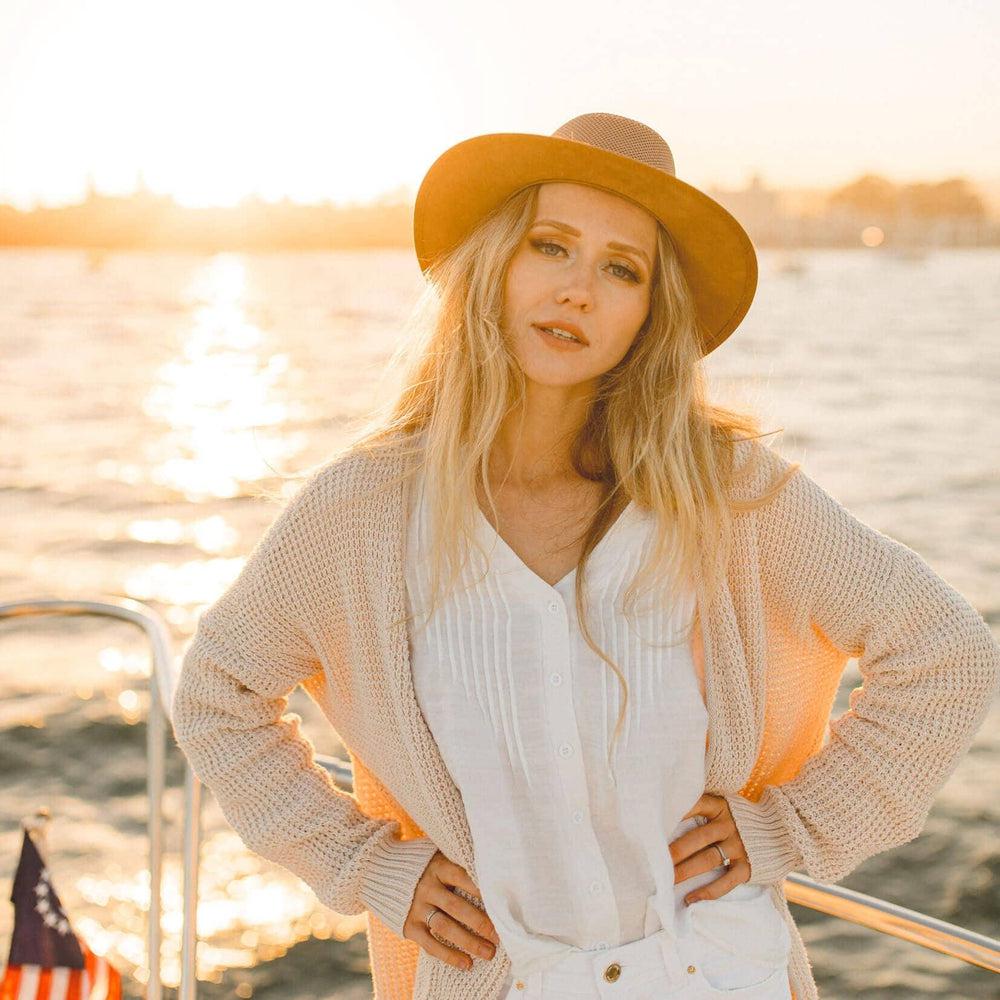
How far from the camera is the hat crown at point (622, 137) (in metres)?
1.92

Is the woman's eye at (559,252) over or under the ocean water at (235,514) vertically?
over

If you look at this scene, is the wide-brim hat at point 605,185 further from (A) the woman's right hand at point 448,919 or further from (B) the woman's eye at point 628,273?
(A) the woman's right hand at point 448,919

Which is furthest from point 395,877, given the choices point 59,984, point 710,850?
point 59,984

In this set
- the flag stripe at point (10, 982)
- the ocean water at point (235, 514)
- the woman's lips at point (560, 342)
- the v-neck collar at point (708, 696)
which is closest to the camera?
the v-neck collar at point (708, 696)

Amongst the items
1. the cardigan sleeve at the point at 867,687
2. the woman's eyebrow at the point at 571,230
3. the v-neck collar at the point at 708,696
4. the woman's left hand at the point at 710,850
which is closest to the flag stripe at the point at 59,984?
the v-neck collar at the point at 708,696

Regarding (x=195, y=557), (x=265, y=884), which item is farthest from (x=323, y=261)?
(x=265, y=884)

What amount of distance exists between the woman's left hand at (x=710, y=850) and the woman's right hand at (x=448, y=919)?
31 centimetres

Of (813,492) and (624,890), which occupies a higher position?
(813,492)

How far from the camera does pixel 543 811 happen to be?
5.95 ft

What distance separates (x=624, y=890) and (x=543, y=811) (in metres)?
0.17

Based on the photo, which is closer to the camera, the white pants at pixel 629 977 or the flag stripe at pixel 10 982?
the white pants at pixel 629 977

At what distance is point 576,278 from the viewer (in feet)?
6.43

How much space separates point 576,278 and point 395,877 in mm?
1012

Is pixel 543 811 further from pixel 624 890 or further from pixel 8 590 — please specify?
pixel 8 590
